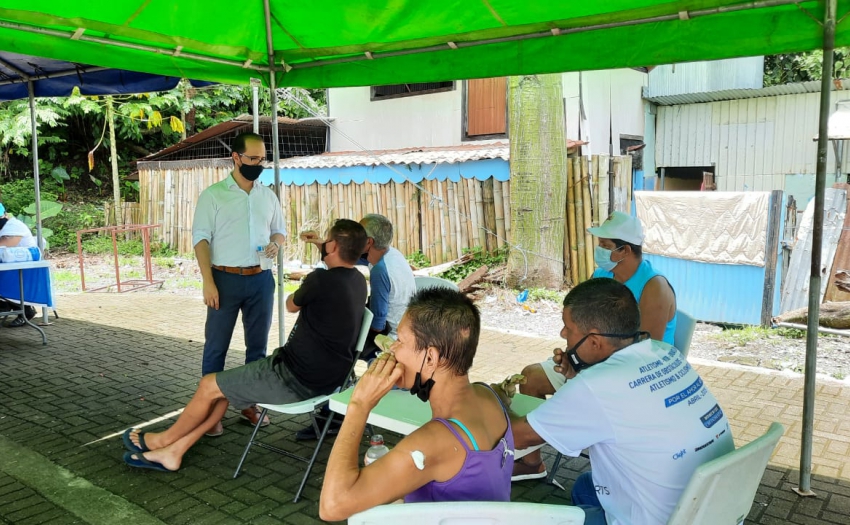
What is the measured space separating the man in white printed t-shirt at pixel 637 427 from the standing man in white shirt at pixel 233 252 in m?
2.82

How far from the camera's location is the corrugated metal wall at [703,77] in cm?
1434

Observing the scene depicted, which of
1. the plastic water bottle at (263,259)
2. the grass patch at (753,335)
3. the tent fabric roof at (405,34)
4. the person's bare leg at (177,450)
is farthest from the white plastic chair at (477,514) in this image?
the grass patch at (753,335)

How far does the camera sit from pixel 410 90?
13539 mm

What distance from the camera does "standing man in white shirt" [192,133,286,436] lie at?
4.38 meters

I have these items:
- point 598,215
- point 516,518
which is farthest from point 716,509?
point 598,215

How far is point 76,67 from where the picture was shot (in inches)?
256

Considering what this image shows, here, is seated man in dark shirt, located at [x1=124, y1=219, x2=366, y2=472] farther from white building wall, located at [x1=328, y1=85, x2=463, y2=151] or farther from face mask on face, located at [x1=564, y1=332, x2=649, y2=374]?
white building wall, located at [x1=328, y1=85, x2=463, y2=151]

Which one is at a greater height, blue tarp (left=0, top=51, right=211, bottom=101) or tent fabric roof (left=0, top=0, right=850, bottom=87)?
blue tarp (left=0, top=51, right=211, bottom=101)

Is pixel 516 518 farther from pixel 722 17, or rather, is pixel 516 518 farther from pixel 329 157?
pixel 329 157

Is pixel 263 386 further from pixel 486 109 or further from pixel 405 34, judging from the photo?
pixel 486 109

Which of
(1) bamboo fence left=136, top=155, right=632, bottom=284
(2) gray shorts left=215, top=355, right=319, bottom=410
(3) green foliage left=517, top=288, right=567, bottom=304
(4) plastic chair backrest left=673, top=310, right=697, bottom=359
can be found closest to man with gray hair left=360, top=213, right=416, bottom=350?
(2) gray shorts left=215, top=355, right=319, bottom=410

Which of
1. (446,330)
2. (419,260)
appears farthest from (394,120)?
(446,330)

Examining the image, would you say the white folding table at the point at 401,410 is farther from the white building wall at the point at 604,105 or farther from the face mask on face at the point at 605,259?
the white building wall at the point at 604,105

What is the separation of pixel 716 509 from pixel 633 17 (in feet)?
9.26
